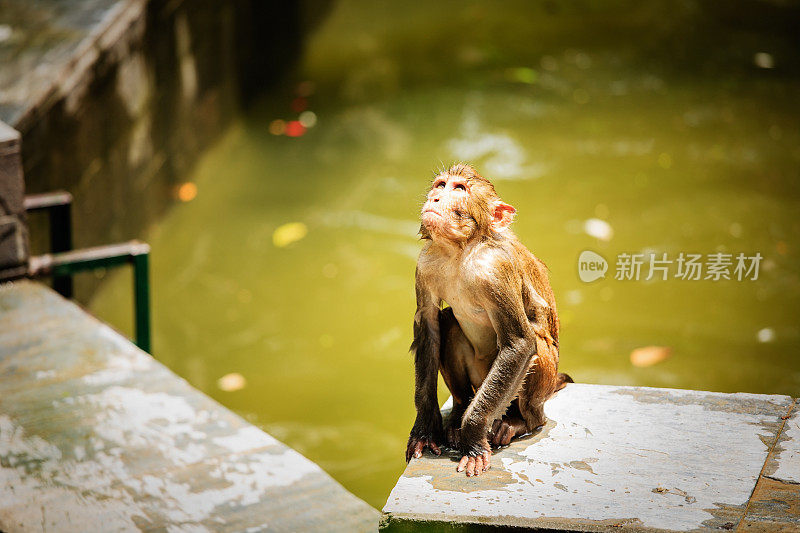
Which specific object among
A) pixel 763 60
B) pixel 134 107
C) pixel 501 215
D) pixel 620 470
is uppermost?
pixel 763 60

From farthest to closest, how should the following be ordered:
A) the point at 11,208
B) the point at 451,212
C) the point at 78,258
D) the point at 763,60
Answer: the point at 763,60, the point at 78,258, the point at 11,208, the point at 451,212

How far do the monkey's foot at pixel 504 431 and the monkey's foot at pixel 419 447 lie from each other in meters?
0.20

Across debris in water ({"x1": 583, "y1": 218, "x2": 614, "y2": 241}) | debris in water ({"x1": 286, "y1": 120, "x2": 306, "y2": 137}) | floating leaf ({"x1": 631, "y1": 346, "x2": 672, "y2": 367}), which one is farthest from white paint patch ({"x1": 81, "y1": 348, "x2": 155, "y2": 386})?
debris in water ({"x1": 286, "y1": 120, "x2": 306, "y2": 137})

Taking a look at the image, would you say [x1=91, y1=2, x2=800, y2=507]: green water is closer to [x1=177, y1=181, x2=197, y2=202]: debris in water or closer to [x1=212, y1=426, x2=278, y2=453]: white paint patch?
[x1=177, y1=181, x2=197, y2=202]: debris in water

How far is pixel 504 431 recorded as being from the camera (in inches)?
139

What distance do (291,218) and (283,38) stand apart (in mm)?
3116

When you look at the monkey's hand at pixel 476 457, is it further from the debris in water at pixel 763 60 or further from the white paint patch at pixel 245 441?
the debris in water at pixel 763 60

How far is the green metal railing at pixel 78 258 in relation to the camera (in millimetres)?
6051

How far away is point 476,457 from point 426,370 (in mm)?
355

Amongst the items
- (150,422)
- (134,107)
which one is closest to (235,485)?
(150,422)

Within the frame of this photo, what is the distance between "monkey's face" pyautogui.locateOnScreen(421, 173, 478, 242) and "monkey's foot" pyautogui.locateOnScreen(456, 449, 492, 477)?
75 cm

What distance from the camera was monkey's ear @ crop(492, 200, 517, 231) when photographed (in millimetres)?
3424

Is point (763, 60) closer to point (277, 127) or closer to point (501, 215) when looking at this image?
point (277, 127)

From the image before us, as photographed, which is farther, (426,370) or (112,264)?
(112,264)
